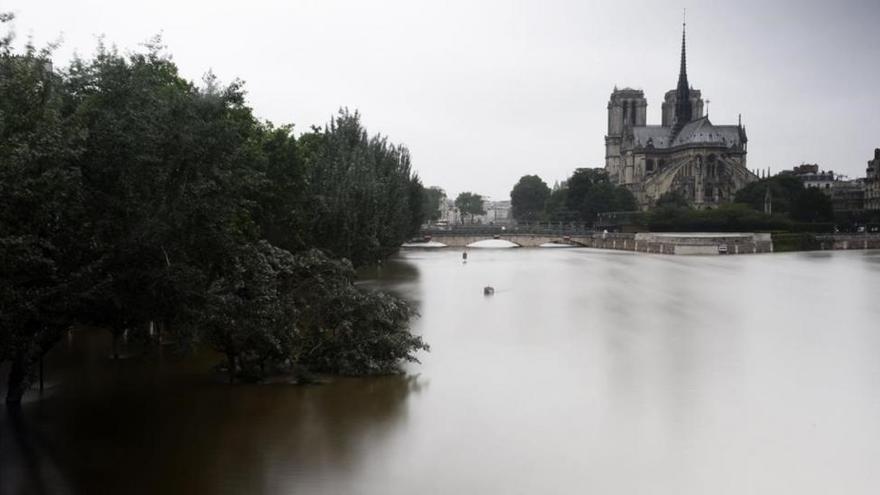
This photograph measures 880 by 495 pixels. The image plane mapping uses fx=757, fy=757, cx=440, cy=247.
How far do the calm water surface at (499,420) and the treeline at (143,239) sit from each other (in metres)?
1.79

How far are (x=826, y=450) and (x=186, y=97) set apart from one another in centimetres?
1747

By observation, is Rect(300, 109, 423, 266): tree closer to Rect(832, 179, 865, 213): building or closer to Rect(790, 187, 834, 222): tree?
Rect(790, 187, 834, 222): tree

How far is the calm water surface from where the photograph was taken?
15.6 metres

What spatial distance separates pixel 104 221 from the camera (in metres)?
17.3

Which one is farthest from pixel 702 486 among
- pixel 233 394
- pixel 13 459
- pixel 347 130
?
pixel 347 130

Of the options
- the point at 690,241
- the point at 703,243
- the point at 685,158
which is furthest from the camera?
the point at 685,158

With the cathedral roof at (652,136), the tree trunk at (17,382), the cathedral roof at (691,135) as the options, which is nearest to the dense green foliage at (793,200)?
the cathedral roof at (691,135)

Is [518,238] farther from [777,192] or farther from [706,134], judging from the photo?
[706,134]

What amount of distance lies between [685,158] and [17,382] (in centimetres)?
16218

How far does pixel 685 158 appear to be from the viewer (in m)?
167

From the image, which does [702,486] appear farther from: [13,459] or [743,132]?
[743,132]

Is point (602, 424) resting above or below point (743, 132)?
below

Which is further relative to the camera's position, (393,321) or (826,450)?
(393,321)

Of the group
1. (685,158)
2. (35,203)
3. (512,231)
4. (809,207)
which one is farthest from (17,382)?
(685,158)
